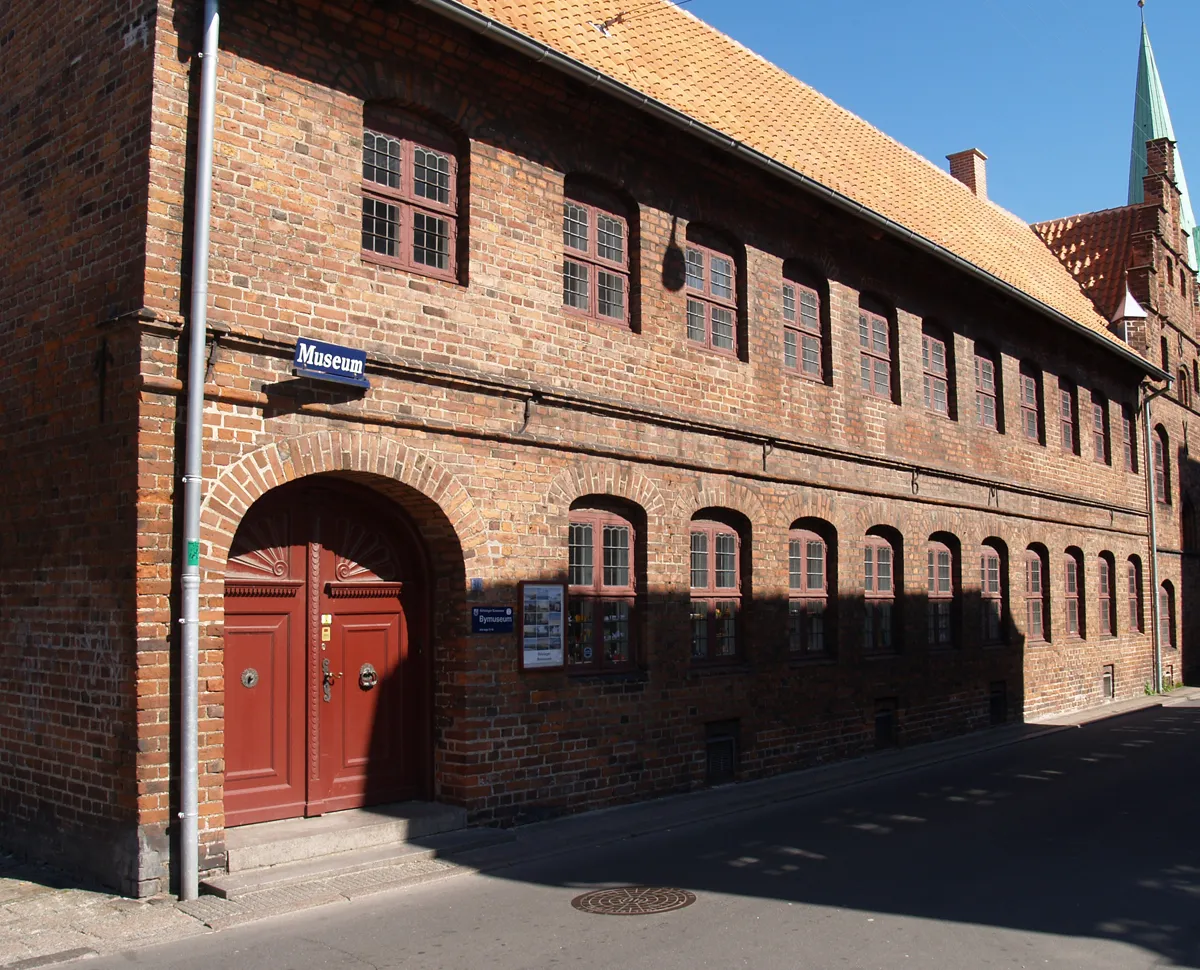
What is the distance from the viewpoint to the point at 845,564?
49.9 feet

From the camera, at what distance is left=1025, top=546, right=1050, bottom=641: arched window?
2030 cm

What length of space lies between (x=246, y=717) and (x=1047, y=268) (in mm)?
20957

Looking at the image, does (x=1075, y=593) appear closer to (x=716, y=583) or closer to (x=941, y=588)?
(x=941, y=588)

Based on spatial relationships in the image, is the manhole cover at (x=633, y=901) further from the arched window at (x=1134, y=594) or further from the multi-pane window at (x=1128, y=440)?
the multi-pane window at (x=1128, y=440)

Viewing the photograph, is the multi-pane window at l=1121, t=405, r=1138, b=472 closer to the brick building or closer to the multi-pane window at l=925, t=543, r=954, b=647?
the multi-pane window at l=925, t=543, r=954, b=647

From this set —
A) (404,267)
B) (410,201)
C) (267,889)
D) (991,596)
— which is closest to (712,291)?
(410,201)

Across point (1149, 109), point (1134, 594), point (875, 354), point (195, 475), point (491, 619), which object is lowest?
point (491, 619)

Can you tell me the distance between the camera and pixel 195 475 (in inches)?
323

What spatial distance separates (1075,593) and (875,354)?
888 cm

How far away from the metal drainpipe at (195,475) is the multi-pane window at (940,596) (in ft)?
38.9

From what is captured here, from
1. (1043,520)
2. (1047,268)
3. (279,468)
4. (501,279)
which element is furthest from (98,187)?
(1047,268)

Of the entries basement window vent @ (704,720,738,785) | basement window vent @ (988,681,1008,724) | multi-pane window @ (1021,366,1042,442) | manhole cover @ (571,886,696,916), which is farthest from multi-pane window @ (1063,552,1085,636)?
manhole cover @ (571,886,696,916)

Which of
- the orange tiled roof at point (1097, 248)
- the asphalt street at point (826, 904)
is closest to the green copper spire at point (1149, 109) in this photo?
the orange tiled roof at point (1097, 248)

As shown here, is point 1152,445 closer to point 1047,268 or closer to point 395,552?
point 1047,268
